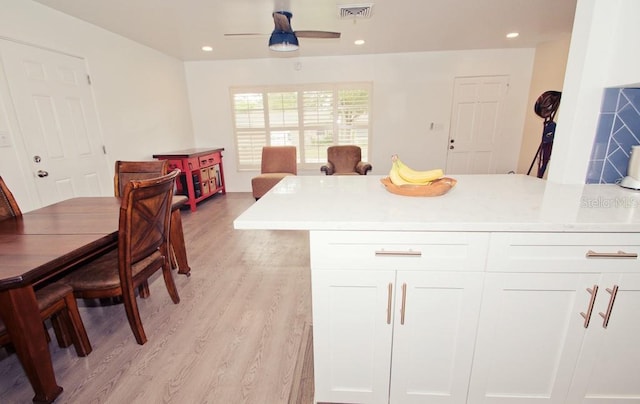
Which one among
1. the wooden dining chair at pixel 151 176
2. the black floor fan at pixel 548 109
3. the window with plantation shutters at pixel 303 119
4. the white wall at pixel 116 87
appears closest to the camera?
the wooden dining chair at pixel 151 176

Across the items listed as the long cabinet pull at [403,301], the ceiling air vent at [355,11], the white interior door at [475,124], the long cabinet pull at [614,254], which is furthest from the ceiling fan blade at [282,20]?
the white interior door at [475,124]

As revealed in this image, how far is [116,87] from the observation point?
3346mm

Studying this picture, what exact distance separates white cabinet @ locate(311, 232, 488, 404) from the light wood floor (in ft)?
1.30

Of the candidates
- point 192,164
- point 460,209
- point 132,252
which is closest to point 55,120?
point 192,164

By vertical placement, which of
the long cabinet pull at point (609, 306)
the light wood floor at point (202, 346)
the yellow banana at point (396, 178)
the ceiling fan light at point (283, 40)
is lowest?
the light wood floor at point (202, 346)

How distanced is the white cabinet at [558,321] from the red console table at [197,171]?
3941 mm

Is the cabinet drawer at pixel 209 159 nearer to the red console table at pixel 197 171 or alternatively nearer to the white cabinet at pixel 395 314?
the red console table at pixel 197 171

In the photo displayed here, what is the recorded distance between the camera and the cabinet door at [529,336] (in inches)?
38.2

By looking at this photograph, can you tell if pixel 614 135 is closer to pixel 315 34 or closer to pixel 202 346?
pixel 315 34

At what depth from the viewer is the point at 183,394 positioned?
1.30 metres

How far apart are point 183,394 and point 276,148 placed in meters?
3.77

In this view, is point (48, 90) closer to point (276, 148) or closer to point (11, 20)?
point (11, 20)

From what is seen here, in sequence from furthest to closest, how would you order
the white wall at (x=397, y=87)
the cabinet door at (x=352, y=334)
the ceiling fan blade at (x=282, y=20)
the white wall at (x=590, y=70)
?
the white wall at (x=397, y=87) → the ceiling fan blade at (x=282, y=20) → the white wall at (x=590, y=70) → the cabinet door at (x=352, y=334)

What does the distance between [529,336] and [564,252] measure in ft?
1.16
